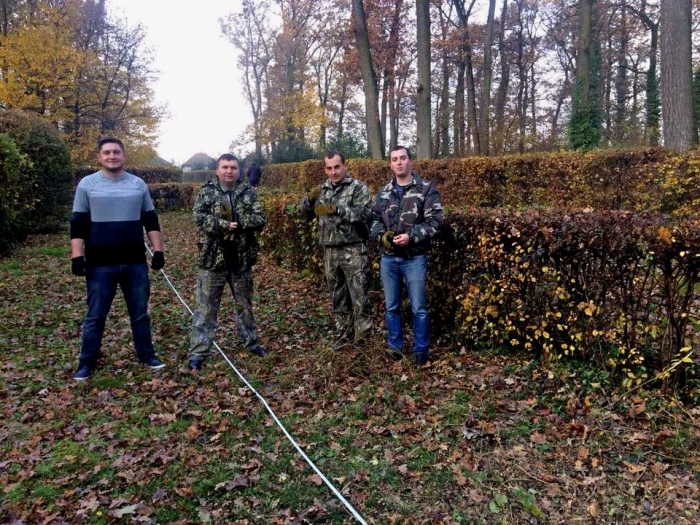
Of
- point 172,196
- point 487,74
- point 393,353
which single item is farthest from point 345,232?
point 487,74

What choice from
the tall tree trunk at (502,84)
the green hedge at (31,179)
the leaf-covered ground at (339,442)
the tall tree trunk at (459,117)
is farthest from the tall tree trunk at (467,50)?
the leaf-covered ground at (339,442)

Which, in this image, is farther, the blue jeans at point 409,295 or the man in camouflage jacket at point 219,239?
the man in camouflage jacket at point 219,239

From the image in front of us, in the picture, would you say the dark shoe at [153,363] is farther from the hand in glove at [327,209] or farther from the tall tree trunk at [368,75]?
the tall tree trunk at [368,75]

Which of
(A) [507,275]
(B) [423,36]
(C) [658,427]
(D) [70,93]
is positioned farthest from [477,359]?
(D) [70,93]

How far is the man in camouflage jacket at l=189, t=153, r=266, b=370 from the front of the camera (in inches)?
191

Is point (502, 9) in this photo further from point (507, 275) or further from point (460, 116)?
point (507, 275)

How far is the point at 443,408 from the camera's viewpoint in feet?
12.8

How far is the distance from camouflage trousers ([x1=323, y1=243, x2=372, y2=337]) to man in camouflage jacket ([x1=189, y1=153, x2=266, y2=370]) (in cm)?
80

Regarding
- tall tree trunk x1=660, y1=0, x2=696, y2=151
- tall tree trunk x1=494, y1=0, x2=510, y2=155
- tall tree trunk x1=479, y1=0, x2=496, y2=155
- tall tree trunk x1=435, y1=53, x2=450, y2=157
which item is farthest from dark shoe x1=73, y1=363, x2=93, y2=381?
tall tree trunk x1=435, y1=53, x2=450, y2=157

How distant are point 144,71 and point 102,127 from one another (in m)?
3.61

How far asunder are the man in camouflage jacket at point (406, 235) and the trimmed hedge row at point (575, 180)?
1.59 m

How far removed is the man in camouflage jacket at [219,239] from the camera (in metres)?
4.86

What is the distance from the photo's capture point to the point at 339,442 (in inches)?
140

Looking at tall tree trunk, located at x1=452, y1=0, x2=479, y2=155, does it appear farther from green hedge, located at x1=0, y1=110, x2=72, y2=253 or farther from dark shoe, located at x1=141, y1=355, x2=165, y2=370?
dark shoe, located at x1=141, y1=355, x2=165, y2=370
